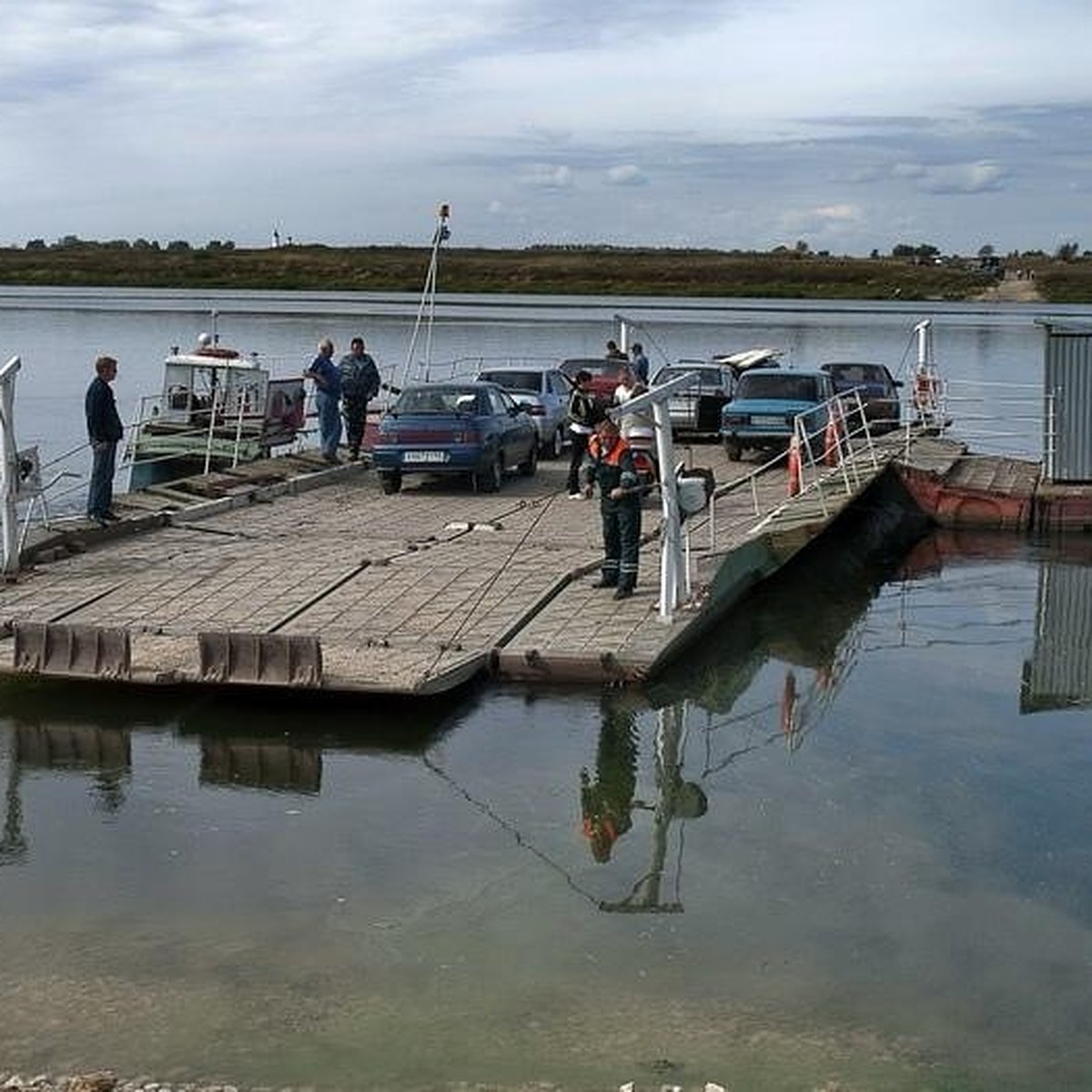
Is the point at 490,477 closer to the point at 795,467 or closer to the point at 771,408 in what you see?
the point at 795,467

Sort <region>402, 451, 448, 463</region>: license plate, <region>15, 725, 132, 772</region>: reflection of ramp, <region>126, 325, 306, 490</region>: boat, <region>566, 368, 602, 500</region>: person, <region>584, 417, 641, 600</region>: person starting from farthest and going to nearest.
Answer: <region>126, 325, 306, 490</region>: boat
<region>402, 451, 448, 463</region>: license plate
<region>566, 368, 602, 500</region>: person
<region>584, 417, 641, 600</region>: person
<region>15, 725, 132, 772</region>: reflection of ramp

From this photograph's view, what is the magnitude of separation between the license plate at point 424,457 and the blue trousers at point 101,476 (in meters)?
5.00

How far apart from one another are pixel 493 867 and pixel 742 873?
136 cm

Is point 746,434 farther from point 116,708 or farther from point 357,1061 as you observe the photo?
point 357,1061

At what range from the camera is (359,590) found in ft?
48.4

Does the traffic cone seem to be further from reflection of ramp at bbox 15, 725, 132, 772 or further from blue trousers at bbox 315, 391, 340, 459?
reflection of ramp at bbox 15, 725, 132, 772

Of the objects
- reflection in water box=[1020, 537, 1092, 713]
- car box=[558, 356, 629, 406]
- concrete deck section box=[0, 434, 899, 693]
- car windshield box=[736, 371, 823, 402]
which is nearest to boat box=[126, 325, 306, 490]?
concrete deck section box=[0, 434, 899, 693]

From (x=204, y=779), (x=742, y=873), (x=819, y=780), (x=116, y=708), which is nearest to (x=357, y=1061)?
(x=742, y=873)

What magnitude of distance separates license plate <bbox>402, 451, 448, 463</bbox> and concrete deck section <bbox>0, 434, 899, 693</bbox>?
22.2 inches

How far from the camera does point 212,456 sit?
82.9 ft

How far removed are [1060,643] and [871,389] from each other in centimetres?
1628

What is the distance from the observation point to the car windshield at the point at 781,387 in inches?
1055

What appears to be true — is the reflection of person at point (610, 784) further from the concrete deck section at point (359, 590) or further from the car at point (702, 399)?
the car at point (702, 399)

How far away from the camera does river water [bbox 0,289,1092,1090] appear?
697 cm
